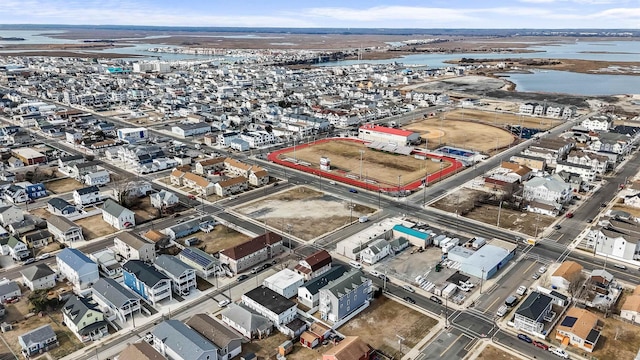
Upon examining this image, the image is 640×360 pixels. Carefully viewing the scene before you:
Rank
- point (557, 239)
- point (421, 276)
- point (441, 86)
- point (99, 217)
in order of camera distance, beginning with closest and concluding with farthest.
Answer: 1. point (421, 276)
2. point (557, 239)
3. point (99, 217)
4. point (441, 86)

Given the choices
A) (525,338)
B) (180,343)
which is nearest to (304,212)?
(180,343)

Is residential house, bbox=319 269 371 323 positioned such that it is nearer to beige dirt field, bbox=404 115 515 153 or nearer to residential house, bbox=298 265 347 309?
residential house, bbox=298 265 347 309

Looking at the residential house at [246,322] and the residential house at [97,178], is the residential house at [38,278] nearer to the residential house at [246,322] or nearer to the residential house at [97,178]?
the residential house at [246,322]

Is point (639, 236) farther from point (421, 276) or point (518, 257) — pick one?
point (421, 276)

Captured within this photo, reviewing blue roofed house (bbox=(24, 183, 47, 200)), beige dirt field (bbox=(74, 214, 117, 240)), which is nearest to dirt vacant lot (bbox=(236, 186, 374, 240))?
beige dirt field (bbox=(74, 214, 117, 240))

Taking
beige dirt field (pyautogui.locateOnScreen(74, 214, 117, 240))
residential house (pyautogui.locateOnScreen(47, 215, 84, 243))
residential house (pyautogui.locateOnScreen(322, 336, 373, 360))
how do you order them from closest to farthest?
residential house (pyautogui.locateOnScreen(322, 336, 373, 360)), residential house (pyautogui.locateOnScreen(47, 215, 84, 243)), beige dirt field (pyautogui.locateOnScreen(74, 214, 117, 240))

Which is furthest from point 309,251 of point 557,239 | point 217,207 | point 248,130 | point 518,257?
point 248,130
